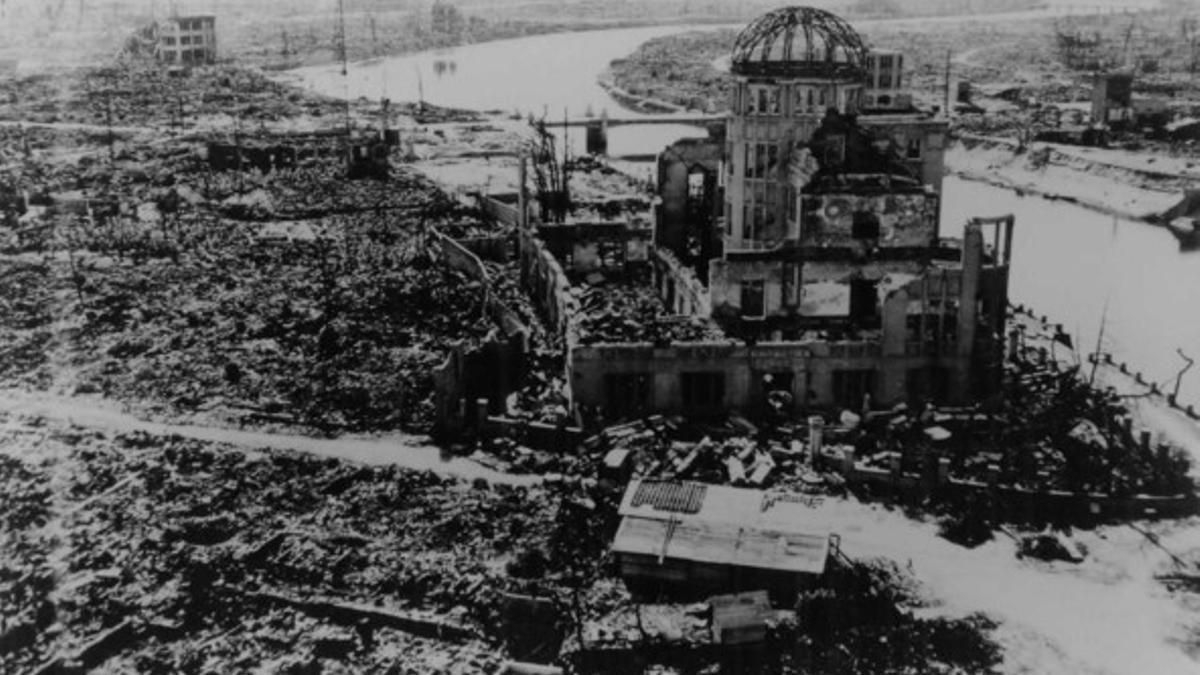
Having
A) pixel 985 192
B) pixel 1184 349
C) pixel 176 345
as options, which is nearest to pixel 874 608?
pixel 1184 349

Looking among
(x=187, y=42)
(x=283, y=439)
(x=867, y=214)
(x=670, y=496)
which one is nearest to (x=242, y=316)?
(x=283, y=439)

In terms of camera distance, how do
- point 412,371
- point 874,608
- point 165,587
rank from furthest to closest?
point 412,371 < point 165,587 < point 874,608

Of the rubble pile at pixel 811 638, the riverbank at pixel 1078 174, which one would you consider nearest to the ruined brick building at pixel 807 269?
the rubble pile at pixel 811 638

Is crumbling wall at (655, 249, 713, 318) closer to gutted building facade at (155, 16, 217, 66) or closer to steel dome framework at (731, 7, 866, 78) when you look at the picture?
steel dome framework at (731, 7, 866, 78)

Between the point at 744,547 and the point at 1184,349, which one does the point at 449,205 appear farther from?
the point at 744,547

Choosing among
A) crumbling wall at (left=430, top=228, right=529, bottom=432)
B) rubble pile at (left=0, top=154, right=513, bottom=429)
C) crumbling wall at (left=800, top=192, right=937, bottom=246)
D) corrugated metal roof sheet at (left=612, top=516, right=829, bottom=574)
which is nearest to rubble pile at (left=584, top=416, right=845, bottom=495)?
corrugated metal roof sheet at (left=612, top=516, right=829, bottom=574)
